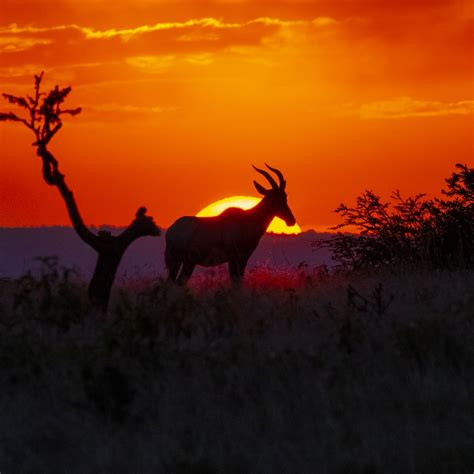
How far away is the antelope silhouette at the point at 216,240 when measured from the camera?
690 inches

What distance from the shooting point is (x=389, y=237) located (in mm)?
20109

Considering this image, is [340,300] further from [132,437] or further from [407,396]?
[132,437]

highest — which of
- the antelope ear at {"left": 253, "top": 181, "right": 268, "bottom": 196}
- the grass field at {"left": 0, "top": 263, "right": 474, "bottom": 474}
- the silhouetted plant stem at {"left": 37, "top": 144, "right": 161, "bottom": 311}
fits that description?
the antelope ear at {"left": 253, "top": 181, "right": 268, "bottom": 196}

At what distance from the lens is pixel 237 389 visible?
8625 millimetres

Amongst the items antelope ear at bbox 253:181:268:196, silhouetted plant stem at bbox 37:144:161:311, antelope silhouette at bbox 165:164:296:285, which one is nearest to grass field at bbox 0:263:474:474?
silhouetted plant stem at bbox 37:144:161:311

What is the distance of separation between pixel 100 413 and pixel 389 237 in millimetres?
12430

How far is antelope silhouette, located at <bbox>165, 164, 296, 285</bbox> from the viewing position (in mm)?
17516

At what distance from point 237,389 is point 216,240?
9.00 metres

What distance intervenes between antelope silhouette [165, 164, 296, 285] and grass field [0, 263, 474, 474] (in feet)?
16.9

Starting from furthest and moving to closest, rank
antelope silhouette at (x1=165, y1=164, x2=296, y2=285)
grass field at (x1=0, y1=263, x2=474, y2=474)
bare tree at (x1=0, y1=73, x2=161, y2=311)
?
antelope silhouette at (x1=165, y1=164, x2=296, y2=285) < bare tree at (x1=0, y1=73, x2=161, y2=311) < grass field at (x1=0, y1=263, x2=474, y2=474)

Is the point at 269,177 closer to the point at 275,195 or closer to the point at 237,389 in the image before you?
the point at 275,195

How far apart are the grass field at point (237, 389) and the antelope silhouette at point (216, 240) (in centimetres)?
517

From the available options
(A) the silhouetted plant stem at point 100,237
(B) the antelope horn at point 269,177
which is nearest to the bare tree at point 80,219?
(A) the silhouetted plant stem at point 100,237

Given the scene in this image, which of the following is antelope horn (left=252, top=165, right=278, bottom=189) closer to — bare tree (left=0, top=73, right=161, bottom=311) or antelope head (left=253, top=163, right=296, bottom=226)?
antelope head (left=253, top=163, right=296, bottom=226)
